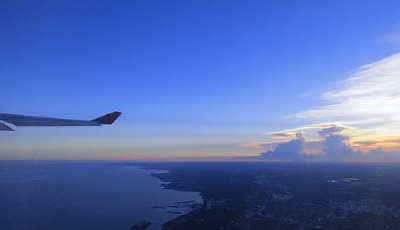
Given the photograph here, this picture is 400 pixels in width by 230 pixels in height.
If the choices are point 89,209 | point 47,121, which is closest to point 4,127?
point 47,121

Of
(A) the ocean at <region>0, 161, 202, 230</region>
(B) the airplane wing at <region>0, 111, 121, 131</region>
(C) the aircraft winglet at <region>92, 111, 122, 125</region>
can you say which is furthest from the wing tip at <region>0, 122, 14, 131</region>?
(A) the ocean at <region>0, 161, 202, 230</region>

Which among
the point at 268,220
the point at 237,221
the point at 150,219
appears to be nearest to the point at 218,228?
the point at 237,221

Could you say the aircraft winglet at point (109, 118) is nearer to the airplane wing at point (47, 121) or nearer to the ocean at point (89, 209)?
the airplane wing at point (47, 121)

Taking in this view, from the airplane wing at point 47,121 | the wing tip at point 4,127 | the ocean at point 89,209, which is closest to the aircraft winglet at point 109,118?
the airplane wing at point 47,121

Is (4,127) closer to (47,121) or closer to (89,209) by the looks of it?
(47,121)

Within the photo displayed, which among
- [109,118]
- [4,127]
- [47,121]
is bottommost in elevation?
[4,127]

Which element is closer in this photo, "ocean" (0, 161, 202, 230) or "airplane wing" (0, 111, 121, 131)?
"airplane wing" (0, 111, 121, 131)

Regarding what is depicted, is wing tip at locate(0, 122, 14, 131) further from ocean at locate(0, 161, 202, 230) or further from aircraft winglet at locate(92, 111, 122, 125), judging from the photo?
ocean at locate(0, 161, 202, 230)

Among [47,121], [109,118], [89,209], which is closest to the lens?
[47,121]
